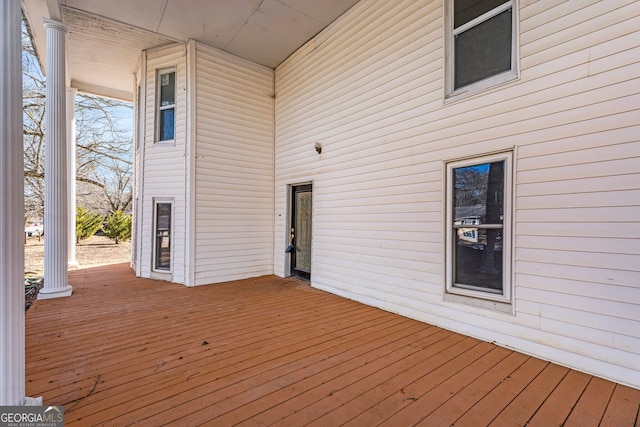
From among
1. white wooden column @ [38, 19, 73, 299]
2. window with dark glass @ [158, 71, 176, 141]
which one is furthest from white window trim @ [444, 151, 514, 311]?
white wooden column @ [38, 19, 73, 299]

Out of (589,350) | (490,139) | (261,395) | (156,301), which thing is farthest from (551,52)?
(156,301)

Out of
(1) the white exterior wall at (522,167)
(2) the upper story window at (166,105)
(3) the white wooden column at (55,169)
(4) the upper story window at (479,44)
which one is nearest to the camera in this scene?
(1) the white exterior wall at (522,167)

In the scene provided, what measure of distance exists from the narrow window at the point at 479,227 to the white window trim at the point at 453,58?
0.78 metres

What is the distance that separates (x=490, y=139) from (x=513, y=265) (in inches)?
51.8

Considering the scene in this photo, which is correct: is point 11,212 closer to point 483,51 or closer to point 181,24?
point 483,51

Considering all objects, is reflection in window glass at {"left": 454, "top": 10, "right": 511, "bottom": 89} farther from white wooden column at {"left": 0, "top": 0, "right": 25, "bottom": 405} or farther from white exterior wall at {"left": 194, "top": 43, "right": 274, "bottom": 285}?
white exterior wall at {"left": 194, "top": 43, "right": 274, "bottom": 285}

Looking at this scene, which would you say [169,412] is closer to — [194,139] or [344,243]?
[344,243]

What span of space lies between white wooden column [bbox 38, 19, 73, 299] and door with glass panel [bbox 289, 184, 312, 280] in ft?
12.7

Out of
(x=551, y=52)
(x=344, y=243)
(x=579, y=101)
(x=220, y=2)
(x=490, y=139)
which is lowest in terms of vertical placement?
(x=344, y=243)

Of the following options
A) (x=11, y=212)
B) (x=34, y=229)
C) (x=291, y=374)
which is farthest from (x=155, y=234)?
(x=34, y=229)

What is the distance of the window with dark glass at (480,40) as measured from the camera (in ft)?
10.2

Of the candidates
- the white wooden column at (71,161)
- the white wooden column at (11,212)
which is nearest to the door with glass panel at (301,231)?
the white wooden column at (11,212)

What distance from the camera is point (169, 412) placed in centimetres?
198

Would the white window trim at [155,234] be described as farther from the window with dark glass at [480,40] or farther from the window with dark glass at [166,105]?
the window with dark glass at [480,40]
